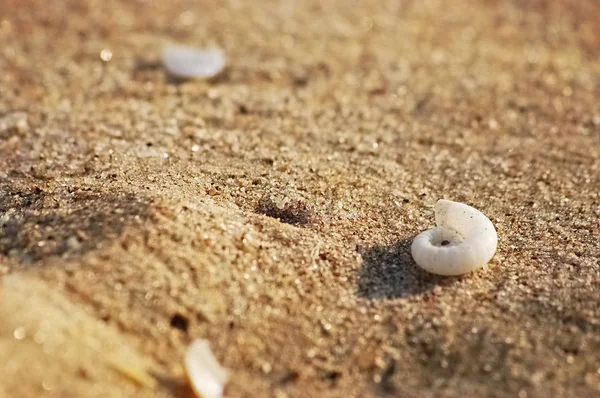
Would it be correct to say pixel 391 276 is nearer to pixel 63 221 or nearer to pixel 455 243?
pixel 455 243

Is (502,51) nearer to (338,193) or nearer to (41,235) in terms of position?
(338,193)

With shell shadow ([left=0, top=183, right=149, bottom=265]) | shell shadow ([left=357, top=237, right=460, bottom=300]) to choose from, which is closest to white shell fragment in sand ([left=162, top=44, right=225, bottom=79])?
shell shadow ([left=0, top=183, right=149, bottom=265])

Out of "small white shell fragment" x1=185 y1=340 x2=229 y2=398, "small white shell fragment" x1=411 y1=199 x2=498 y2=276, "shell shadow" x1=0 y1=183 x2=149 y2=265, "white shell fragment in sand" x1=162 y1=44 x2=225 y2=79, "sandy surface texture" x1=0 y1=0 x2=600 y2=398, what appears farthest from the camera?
"white shell fragment in sand" x1=162 y1=44 x2=225 y2=79

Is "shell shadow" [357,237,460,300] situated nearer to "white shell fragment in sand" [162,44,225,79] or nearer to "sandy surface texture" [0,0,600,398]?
"sandy surface texture" [0,0,600,398]

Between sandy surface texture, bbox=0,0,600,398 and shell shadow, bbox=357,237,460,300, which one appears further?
shell shadow, bbox=357,237,460,300

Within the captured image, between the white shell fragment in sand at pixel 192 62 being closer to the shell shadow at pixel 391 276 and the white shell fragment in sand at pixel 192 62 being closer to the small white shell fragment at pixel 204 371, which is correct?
the shell shadow at pixel 391 276
